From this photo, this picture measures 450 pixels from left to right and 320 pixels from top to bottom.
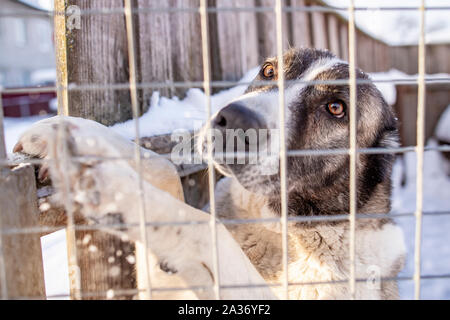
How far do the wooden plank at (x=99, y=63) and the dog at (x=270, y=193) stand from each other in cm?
50

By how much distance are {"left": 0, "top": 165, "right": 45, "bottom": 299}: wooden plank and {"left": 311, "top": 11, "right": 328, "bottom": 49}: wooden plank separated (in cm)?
455

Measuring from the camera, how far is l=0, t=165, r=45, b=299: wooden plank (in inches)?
47.4

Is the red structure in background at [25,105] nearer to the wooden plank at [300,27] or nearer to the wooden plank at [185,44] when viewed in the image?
the wooden plank at [300,27]

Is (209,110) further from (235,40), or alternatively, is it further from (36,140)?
(235,40)

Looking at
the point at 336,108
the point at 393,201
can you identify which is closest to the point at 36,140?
the point at 336,108

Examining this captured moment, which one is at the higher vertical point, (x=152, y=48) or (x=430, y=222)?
(x=152, y=48)

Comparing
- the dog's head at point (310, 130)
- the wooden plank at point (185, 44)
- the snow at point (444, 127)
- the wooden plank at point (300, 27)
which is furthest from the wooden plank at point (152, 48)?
the snow at point (444, 127)

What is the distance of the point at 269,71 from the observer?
7.93 ft

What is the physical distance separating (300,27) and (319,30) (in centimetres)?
65

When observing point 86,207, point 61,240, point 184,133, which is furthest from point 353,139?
point 61,240

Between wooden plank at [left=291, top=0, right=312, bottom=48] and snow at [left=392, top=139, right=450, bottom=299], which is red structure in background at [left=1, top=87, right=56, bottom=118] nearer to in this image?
wooden plank at [left=291, top=0, right=312, bottom=48]

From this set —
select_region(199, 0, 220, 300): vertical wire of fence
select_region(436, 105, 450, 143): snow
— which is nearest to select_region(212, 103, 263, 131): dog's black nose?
select_region(199, 0, 220, 300): vertical wire of fence
